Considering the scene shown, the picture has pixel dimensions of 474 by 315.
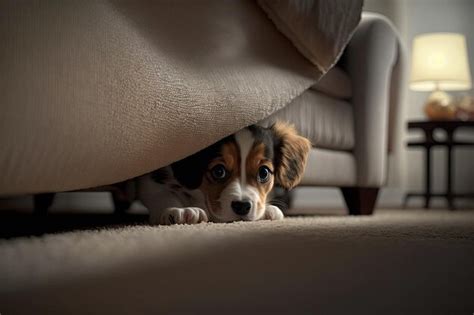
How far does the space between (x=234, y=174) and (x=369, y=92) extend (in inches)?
32.0

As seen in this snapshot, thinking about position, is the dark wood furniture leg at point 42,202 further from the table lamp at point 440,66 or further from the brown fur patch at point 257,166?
the table lamp at point 440,66

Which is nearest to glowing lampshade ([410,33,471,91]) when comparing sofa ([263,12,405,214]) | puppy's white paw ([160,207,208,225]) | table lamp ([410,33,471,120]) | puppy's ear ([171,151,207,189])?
table lamp ([410,33,471,120])

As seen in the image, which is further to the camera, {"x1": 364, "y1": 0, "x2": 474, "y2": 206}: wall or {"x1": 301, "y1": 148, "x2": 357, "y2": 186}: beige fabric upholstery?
{"x1": 364, "y1": 0, "x2": 474, "y2": 206}: wall

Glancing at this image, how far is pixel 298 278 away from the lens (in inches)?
26.5

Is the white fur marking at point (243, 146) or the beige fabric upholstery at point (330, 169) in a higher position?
the white fur marking at point (243, 146)

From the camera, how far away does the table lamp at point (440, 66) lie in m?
3.58

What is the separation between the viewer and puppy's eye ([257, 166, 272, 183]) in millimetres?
1531

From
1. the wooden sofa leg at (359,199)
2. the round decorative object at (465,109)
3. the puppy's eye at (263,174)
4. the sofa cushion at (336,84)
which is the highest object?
the sofa cushion at (336,84)

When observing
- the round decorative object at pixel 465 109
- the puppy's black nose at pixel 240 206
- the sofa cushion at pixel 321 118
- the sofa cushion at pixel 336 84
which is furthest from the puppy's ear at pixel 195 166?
the round decorative object at pixel 465 109

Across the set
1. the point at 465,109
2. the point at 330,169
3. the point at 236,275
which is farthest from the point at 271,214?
the point at 465,109

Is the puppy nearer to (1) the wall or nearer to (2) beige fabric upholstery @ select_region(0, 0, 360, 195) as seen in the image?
(2) beige fabric upholstery @ select_region(0, 0, 360, 195)

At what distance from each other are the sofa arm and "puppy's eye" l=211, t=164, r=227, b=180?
31.1 inches

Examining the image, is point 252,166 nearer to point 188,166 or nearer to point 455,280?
point 188,166

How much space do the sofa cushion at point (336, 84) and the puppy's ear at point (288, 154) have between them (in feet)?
0.93
